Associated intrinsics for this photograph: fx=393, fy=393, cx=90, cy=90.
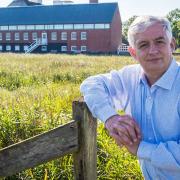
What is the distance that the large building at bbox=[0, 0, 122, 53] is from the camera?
61.8 meters

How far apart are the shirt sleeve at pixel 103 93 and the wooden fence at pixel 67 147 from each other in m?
0.07

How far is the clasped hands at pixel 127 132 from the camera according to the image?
2.12 meters

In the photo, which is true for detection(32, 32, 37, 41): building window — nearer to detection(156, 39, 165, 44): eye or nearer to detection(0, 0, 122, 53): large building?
detection(0, 0, 122, 53): large building

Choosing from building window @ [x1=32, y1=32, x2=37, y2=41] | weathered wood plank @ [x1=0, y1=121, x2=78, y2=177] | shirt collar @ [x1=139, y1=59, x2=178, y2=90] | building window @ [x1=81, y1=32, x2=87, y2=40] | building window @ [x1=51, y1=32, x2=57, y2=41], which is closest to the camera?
shirt collar @ [x1=139, y1=59, x2=178, y2=90]

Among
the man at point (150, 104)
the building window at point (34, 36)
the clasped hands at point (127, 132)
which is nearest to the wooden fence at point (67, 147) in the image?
the man at point (150, 104)

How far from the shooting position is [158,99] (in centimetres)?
221

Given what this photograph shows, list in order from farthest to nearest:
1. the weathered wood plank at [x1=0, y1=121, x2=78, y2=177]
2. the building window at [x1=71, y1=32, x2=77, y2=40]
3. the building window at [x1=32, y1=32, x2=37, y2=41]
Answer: the building window at [x1=32, y1=32, x2=37, y2=41]
the building window at [x1=71, y1=32, x2=77, y2=40]
the weathered wood plank at [x1=0, y1=121, x2=78, y2=177]

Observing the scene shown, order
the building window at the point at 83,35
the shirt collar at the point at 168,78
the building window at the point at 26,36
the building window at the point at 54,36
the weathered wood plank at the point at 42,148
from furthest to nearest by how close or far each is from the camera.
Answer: the building window at the point at 26,36
the building window at the point at 54,36
the building window at the point at 83,35
the weathered wood plank at the point at 42,148
the shirt collar at the point at 168,78

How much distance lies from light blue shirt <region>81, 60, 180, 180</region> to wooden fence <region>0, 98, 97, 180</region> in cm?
10

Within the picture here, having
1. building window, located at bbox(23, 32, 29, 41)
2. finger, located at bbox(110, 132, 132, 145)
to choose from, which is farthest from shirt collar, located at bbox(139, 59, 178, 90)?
building window, located at bbox(23, 32, 29, 41)

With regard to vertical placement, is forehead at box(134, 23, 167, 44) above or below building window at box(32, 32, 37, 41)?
above

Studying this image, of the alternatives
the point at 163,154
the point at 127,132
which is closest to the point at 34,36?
the point at 127,132

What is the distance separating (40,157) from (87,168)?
0.31 metres

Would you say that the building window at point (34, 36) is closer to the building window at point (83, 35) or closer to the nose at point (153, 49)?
the building window at point (83, 35)
